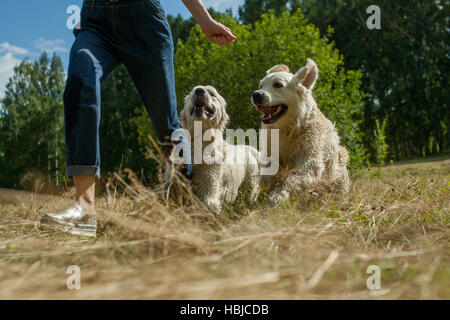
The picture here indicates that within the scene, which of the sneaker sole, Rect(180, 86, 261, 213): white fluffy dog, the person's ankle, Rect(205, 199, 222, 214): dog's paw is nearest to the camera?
the sneaker sole

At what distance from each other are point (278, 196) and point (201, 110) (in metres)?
1.23

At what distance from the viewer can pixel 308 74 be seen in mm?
4145

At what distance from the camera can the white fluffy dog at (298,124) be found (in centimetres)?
394

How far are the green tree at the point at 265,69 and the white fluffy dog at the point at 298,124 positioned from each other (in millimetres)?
7771

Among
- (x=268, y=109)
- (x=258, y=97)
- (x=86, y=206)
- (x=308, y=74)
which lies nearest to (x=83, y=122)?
(x=86, y=206)

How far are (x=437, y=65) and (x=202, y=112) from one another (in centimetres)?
2901

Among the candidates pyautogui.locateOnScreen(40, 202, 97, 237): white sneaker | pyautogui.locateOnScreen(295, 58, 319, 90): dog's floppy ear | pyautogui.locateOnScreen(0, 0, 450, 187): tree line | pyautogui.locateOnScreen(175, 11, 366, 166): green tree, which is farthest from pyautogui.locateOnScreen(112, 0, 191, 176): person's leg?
pyautogui.locateOnScreen(0, 0, 450, 187): tree line

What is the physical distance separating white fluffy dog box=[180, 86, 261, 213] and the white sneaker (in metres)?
1.40

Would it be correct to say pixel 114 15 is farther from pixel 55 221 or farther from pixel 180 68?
pixel 180 68

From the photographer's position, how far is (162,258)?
167 centimetres

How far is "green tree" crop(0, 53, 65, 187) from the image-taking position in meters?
31.6

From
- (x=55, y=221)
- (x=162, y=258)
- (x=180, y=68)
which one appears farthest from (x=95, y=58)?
(x=180, y=68)

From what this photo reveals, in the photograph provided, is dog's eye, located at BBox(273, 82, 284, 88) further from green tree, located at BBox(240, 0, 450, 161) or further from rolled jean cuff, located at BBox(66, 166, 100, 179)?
green tree, located at BBox(240, 0, 450, 161)

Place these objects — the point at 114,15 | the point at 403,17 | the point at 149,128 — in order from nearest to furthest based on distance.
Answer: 1. the point at 114,15
2. the point at 149,128
3. the point at 403,17
